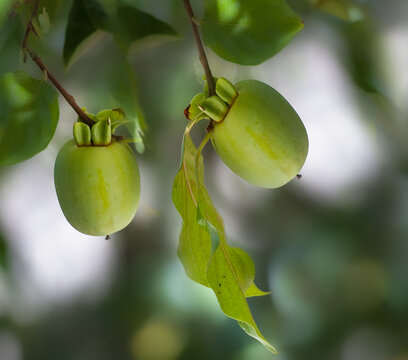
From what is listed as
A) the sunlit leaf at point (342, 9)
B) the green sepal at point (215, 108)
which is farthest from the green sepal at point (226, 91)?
the sunlit leaf at point (342, 9)

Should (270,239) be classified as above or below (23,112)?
below

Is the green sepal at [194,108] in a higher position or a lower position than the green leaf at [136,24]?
lower

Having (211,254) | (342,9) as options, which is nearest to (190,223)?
(211,254)

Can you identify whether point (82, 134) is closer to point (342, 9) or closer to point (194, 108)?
point (194, 108)

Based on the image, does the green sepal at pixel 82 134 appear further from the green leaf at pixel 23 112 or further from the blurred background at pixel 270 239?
the blurred background at pixel 270 239

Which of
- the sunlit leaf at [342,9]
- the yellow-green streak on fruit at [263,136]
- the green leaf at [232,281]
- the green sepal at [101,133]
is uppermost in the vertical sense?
the green sepal at [101,133]

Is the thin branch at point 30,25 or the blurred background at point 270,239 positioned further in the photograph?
the blurred background at point 270,239

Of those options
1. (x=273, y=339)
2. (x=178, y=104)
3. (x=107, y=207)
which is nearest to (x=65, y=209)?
(x=107, y=207)
